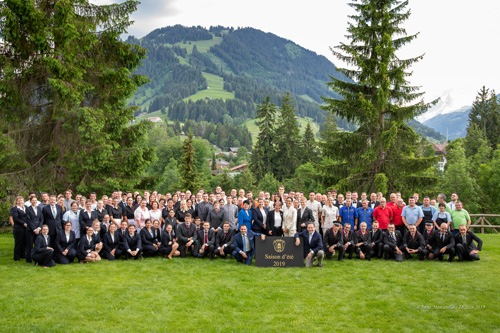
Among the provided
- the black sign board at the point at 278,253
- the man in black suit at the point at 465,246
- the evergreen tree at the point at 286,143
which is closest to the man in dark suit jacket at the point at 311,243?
→ the black sign board at the point at 278,253

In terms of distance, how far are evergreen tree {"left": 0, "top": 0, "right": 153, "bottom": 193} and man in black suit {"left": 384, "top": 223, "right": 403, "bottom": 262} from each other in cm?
1107

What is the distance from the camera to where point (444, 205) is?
1280 centimetres

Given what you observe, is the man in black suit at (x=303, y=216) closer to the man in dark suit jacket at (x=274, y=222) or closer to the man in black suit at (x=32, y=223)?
the man in dark suit jacket at (x=274, y=222)

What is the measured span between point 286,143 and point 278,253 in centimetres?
4209

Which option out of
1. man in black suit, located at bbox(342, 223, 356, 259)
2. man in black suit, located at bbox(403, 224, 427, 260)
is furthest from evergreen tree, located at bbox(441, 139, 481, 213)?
man in black suit, located at bbox(342, 223, 356, 259)

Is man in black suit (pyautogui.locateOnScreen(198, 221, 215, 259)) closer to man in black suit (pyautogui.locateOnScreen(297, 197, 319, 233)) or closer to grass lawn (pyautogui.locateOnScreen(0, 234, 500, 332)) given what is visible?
grass lawn (pyautogui.locateOnScreen(0, 234, 500, 332))

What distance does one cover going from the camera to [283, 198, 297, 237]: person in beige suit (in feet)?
41.0

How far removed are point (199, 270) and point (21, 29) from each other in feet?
40.0

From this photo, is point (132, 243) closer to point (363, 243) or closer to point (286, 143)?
point (363, 243)

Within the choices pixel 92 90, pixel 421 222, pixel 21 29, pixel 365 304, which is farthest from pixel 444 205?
pixel 21 29

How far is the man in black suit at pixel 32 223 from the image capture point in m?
11.9

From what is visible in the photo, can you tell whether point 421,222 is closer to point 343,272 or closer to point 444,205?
point 444,205

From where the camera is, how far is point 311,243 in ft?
38.9

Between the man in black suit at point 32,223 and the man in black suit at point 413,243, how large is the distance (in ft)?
34.3
